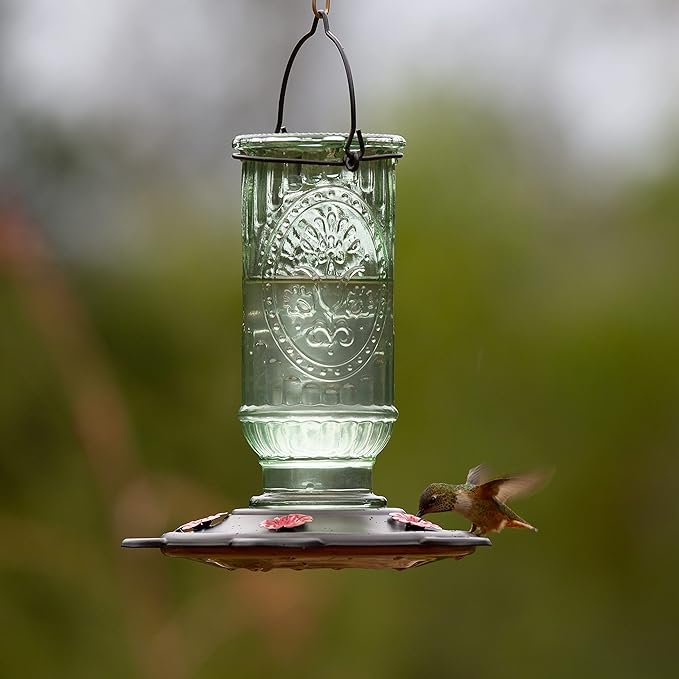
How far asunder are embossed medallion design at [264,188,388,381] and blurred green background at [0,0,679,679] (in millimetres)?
4153

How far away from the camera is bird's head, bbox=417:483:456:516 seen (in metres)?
4.10

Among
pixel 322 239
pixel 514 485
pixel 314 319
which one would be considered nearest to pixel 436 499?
pixel 514 485

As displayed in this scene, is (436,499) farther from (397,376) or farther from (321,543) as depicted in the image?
(397,376)

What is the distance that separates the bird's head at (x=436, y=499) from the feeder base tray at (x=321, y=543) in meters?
0.74

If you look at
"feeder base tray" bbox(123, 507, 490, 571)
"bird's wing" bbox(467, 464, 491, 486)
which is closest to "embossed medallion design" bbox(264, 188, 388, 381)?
"feeder base tray" bbox(123, 507, 490, 571)

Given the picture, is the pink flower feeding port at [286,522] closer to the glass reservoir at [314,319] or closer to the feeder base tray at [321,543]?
the feeder base tray at [321,543]

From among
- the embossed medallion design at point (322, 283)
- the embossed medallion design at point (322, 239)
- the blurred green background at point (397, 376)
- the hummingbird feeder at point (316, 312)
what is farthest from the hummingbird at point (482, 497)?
the blurred green background at point (397, 376)

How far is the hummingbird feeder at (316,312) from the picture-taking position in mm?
3643

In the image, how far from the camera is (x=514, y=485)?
164 inches

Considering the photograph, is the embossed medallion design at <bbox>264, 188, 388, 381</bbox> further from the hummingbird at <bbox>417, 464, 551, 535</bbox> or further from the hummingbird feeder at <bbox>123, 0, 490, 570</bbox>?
the hummingbird at <bbox>417, 464, 551, 535</bbox>

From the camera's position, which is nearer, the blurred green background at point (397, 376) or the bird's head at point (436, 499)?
the bird's head at point (436, 499)

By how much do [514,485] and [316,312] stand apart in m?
0.81

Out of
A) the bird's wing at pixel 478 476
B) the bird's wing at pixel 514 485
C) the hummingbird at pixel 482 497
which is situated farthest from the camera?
the bird's wing at pixel 478 476

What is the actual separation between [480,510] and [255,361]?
3.37 feet
